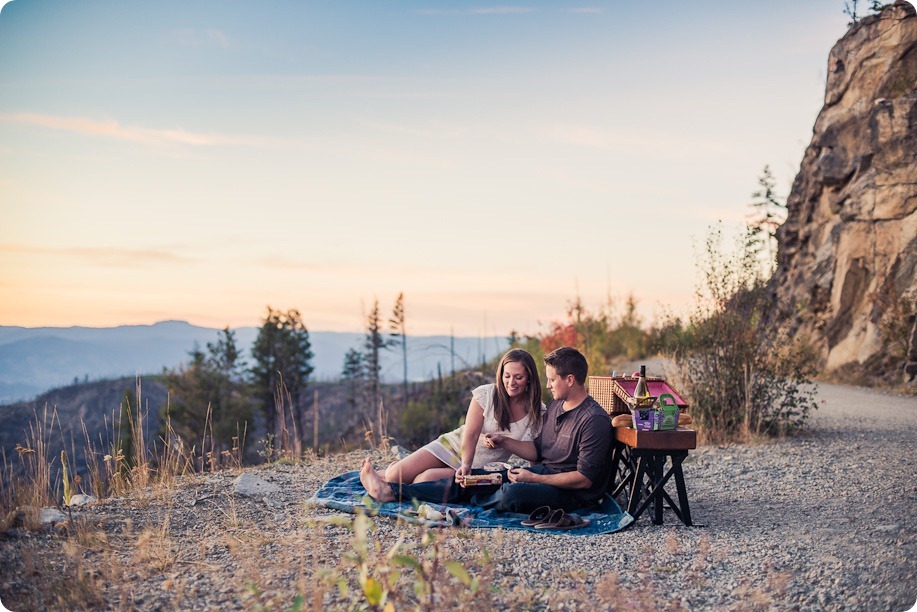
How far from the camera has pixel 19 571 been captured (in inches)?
152

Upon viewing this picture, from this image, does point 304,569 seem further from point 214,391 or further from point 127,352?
point 127,352

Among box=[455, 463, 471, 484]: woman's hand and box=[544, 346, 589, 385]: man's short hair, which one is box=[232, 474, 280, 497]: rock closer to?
box=[455, 463, 471, 484]: woman's hand

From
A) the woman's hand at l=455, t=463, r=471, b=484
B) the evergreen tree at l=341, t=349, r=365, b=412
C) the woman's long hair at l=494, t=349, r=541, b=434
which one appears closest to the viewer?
the woman's hand at l=455, t=463, r=471, b=484

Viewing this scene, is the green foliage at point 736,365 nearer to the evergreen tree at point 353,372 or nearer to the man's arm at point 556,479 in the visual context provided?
the man's arm at point 556,479

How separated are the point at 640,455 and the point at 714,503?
1.34 m

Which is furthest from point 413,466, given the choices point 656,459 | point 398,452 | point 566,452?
point 398,452

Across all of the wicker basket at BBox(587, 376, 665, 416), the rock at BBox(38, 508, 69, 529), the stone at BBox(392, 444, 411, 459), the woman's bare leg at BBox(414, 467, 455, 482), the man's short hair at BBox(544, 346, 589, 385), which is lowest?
the rock at BBox(38, 508, 69, 529)

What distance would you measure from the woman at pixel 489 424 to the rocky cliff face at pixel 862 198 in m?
7.55

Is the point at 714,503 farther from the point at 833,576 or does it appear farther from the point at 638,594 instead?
the point at 638,594

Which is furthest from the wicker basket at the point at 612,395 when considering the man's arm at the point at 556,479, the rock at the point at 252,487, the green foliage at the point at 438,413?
the green foliage at the point at 438,413

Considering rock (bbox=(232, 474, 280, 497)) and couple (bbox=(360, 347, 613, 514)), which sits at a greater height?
couple (bbox=(360, 347, 613, 514))

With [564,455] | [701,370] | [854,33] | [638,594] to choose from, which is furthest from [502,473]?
[854,33]

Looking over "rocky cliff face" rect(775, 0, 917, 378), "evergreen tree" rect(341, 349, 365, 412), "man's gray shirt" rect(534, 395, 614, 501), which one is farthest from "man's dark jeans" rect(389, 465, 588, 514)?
"evergreen tree" rect(341, 349, 365, 412)

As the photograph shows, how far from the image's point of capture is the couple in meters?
4.74
